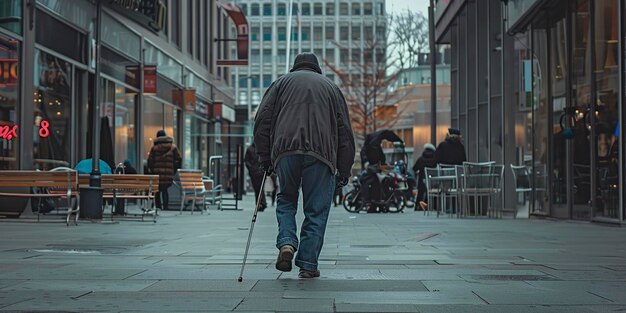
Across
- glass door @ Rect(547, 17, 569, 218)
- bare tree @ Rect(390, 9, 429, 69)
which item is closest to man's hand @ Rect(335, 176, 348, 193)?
glass door @ Rect(547, 17, 569, 218)

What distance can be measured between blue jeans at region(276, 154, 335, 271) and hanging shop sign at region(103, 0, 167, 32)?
18252 mm

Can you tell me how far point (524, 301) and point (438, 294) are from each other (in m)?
0.58

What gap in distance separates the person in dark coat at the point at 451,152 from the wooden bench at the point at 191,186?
547 centimetres

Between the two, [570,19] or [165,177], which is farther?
[165,177]

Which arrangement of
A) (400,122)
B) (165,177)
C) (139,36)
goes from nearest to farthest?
(165,177)
(139,36)
(400,122)

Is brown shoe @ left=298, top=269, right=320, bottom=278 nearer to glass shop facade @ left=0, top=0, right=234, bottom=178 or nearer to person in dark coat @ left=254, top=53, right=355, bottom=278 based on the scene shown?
person in dark coat @ left=254, top=53, right=355, bottom=278

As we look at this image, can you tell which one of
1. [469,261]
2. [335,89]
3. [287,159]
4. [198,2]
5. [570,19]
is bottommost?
[469,261]

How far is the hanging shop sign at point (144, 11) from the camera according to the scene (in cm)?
2606

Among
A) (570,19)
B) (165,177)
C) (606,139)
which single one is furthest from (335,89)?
(165,177)

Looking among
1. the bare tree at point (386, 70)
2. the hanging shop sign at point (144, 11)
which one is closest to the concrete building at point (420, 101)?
the bare tree at point (386, 70)

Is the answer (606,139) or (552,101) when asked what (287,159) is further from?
(552,101)

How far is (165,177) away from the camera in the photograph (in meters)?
22.9

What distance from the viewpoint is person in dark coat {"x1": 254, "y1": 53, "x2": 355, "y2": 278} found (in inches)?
294

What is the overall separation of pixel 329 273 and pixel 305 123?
123 centimetres
